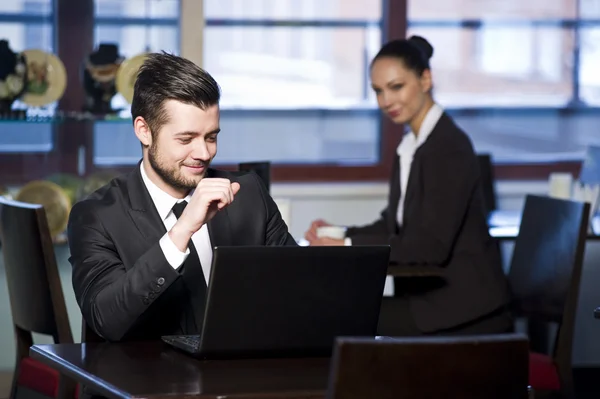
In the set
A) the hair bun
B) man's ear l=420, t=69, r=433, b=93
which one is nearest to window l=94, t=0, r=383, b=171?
the hair bun

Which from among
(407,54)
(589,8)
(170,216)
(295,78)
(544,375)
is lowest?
(544,375)

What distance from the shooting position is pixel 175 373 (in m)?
1.92

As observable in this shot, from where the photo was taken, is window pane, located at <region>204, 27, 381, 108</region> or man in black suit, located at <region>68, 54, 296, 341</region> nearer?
man in black suit, located at <region>68, 54, 296, 341</region>

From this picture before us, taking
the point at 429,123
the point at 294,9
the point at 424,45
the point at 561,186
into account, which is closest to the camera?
the point at 429,123

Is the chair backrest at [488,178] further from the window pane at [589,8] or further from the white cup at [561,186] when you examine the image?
the window pane at [589,8]

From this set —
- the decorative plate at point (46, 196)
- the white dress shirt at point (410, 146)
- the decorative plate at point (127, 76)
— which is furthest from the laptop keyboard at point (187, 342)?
the decorative plate at point (127, 76)

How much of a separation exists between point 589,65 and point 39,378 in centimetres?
332

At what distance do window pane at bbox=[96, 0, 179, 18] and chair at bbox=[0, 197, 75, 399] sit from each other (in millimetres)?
1874

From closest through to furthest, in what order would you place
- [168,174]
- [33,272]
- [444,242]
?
1. [168,174]
2. [33,272]
3. [444,242]

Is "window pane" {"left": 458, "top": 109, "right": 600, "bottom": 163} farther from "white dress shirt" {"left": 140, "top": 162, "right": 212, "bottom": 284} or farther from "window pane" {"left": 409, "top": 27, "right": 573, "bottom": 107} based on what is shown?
"white dress shirt" {"left": 140, "top": 162, "right": 212, "bottom": 284}

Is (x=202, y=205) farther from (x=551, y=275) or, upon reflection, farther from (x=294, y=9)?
(x=294, y=9)

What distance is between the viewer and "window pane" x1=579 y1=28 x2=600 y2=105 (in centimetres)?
547

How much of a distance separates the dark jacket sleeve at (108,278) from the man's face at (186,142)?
0.18 metres

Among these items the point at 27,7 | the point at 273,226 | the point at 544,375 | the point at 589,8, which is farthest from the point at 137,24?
the point at 273,226
